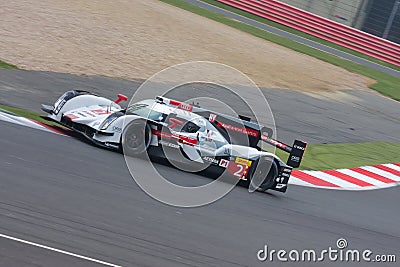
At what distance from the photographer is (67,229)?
704 centimetres

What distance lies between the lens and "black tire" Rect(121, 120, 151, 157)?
10.8 m

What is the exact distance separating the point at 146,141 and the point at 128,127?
1.11 ft

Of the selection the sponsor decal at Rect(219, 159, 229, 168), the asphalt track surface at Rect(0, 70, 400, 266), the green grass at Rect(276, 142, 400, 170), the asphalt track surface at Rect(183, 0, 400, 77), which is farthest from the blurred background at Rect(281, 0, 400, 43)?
the sponsor decal at Rect(219, 159, 229, 168)

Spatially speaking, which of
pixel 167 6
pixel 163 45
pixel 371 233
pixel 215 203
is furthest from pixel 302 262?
pixel 167 6

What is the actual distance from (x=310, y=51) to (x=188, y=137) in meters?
20.0

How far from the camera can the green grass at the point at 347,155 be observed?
14.9 meters

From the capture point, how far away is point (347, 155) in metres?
16.4

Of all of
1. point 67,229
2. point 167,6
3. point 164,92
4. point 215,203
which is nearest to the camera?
point 67,229

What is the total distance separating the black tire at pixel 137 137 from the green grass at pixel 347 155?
171 inches

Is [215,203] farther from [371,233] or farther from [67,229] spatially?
[67,229]

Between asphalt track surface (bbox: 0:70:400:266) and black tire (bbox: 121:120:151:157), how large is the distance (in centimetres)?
24

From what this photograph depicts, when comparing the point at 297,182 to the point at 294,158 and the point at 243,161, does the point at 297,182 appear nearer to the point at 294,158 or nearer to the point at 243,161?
the point at 294,158

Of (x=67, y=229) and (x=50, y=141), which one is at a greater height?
(x=67, y=229)

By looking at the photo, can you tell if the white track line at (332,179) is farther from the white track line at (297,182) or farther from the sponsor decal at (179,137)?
the sponsor decal at (179,137)
